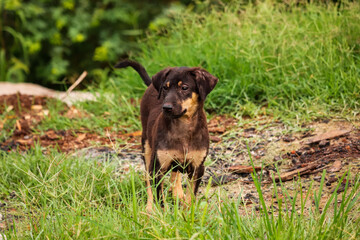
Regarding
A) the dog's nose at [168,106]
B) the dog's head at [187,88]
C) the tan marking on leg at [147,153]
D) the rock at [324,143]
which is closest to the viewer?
the dog's nose at [168,106]

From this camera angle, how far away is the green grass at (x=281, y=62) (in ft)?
18.8

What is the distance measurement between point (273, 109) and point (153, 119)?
205cm

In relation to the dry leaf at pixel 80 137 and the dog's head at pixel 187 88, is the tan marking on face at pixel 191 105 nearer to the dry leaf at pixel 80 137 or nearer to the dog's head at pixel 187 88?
the dog's head at pixel 187 88

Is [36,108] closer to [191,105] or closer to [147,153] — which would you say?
[147,153]

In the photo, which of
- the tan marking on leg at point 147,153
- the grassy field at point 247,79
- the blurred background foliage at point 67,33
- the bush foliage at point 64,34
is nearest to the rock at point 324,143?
the grassy field at point 247,79

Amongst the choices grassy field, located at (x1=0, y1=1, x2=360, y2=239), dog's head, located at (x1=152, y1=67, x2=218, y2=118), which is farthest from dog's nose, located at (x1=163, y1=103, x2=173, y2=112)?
grassy field, located at (x1=0, y1=1, x2=360, y2=239)

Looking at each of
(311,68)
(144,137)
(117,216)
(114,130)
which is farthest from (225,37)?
(117,216)

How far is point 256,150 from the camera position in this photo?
519 centimetres

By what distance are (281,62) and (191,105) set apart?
2.74m

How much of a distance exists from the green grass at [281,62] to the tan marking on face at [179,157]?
2027 mm

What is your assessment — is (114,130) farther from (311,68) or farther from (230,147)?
(311,68)

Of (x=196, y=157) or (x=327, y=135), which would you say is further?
(x=327, y=135)

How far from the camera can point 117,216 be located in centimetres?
345

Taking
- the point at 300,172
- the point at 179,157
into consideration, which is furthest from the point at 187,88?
the point at 300,172
